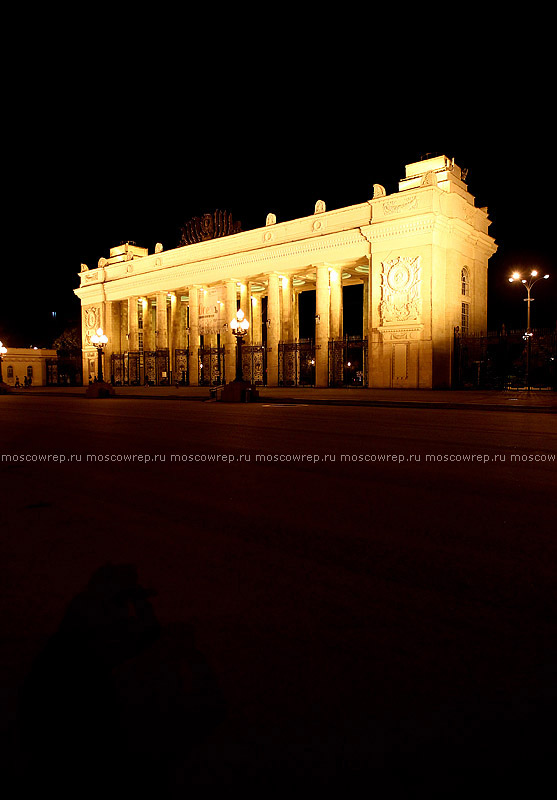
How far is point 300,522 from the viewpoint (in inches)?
159

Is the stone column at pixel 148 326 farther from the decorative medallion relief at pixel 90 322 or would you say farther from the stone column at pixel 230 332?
the stone column at pixel 230 332

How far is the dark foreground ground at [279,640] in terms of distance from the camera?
156 cm

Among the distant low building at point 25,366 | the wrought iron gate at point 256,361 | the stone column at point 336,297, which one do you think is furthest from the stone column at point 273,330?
the distant low building at point 25,366

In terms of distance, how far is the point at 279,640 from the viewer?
2.25 meters

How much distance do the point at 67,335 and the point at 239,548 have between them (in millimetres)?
76614

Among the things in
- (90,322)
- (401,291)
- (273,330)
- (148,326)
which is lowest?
(273,330)

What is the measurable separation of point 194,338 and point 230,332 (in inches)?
218

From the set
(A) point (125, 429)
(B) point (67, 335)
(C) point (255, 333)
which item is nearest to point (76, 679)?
(A) point (125, 429)

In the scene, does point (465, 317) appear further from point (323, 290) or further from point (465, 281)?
point (323, 290)

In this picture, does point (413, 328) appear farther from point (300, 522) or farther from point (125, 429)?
point (300, 522)

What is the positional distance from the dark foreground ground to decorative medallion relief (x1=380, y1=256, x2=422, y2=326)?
2995cm

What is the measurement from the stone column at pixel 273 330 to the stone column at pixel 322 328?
13.9 ft

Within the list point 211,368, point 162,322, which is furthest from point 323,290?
point 162,322

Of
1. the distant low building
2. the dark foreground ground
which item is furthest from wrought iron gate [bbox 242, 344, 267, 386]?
the dark foreground ground
